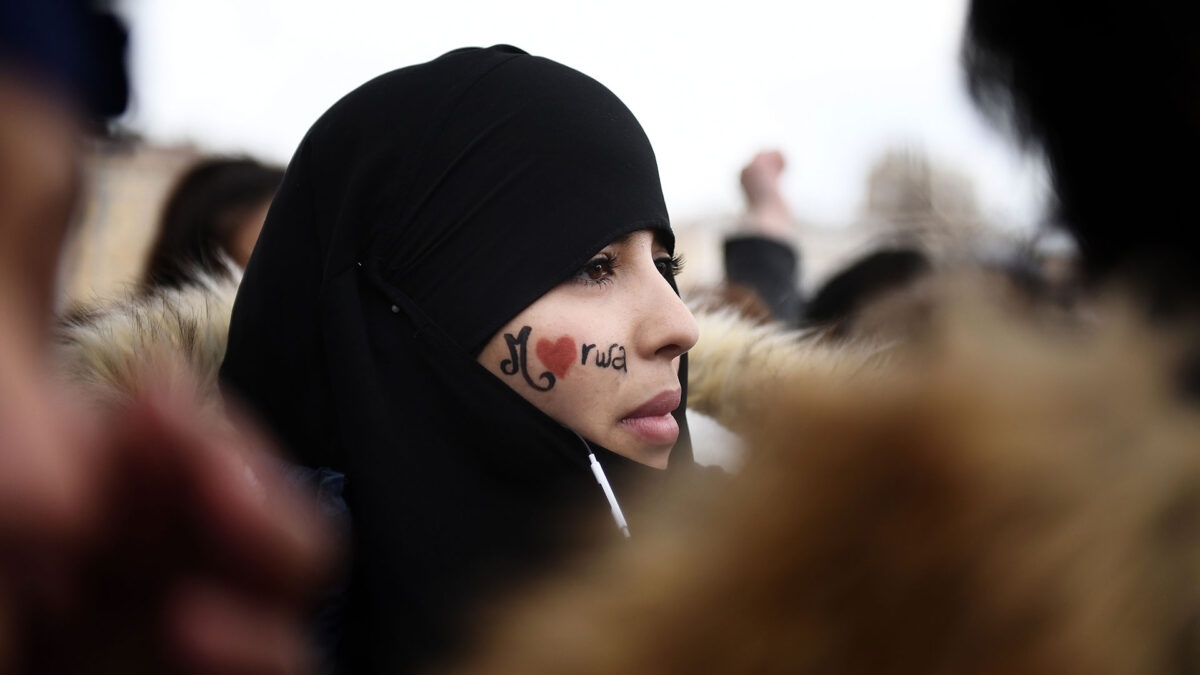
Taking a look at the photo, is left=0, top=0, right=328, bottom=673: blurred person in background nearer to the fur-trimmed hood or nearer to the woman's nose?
→ the fur-trimmed hood

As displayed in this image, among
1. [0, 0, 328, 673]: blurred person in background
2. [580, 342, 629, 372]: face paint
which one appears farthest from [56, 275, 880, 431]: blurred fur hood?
[0, 0, 328, 673]: blurred person in background

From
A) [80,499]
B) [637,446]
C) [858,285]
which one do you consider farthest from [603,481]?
[858,285]

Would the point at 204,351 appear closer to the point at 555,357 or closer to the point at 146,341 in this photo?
the point at 146,341

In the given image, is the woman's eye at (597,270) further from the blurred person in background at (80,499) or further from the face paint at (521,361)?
the blurred person in background at (80,499)

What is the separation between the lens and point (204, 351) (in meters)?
1.62

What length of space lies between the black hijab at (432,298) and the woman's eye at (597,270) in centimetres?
3

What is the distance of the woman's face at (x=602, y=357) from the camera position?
1.43 metres

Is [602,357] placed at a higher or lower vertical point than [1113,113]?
lower

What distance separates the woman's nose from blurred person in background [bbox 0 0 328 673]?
1.04m

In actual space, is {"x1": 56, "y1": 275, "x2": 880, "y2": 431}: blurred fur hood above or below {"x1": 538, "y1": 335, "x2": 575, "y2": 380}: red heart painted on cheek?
below

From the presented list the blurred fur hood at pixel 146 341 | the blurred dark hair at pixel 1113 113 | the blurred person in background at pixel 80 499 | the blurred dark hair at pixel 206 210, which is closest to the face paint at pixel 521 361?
the blurred fur hood at pixel 146 341

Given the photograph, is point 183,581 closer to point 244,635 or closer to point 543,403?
point 244,635

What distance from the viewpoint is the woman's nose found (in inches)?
57.1

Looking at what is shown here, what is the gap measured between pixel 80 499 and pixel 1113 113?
846mm
